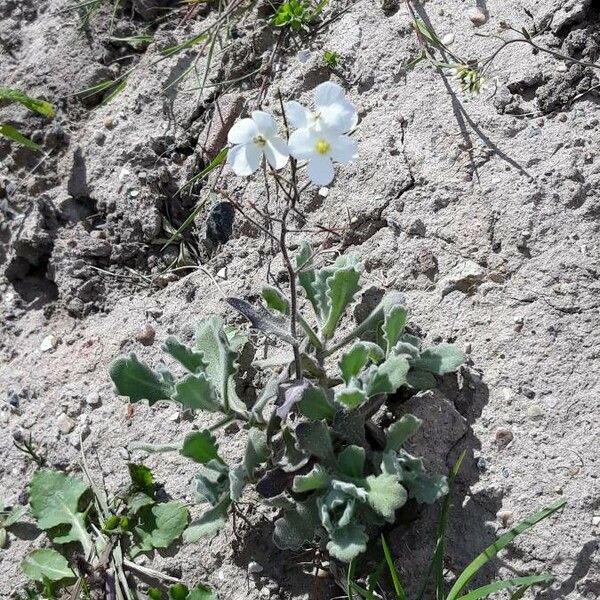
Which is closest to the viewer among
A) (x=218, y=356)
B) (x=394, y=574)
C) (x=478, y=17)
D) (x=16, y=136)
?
(x=394, y=574)

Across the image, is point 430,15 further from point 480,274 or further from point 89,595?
point 89,595

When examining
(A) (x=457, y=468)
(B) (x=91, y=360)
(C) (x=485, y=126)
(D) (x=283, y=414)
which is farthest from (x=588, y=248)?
(B) (x=91, y=360)

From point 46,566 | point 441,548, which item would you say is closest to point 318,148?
point 441,548

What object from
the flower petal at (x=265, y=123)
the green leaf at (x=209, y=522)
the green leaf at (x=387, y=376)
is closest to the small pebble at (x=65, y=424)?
the green leaf at (x=209, y=522)

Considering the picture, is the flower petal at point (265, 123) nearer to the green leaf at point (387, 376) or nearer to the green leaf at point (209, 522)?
the green leaf at point (387, 376)

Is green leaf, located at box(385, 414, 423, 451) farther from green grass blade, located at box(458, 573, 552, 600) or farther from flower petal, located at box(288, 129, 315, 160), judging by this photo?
flower petal, located at box(288, 129, 315, 160)

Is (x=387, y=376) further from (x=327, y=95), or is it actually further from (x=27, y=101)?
(x=27, y=101)
